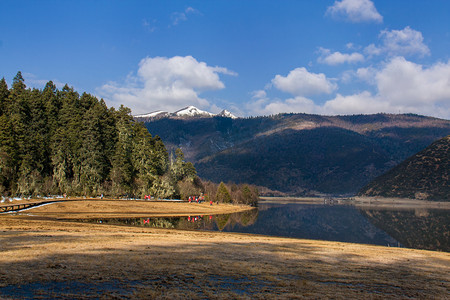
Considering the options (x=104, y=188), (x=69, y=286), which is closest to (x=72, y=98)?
(x=104, y=188)

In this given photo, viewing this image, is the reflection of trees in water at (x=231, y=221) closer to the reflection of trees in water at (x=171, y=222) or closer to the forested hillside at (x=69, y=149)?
the reflection of trees in water at (x=171, y=222)

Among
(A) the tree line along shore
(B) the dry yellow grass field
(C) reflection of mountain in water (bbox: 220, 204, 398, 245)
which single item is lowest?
(C) reflection of mountain in water (bbox: 220, 204, 398, 245)

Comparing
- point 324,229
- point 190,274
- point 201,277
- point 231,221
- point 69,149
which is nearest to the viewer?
point 201,277

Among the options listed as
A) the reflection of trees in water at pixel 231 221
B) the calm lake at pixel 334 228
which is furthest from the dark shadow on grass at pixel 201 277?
the reflection of trees in water at pixel 231 221

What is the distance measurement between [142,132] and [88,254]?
279ft

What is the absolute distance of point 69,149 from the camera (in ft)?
258

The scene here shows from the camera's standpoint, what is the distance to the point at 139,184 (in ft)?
297

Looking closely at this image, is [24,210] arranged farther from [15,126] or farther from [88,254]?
[88,254]

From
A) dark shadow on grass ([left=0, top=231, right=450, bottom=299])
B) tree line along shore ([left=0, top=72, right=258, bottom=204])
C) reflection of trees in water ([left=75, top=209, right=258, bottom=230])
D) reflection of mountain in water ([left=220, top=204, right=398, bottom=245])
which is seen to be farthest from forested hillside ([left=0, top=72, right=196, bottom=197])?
dark shadow on grass ([left=0, top=231, right=450, bottom=299])

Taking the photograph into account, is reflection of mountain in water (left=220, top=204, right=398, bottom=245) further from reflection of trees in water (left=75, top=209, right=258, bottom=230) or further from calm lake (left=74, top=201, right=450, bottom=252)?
reflection of trees in water (left=75, top=209, right=258, bottom=230)

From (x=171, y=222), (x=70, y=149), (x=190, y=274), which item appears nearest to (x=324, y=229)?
(x=171, y=222)

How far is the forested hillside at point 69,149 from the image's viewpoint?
68812 mm

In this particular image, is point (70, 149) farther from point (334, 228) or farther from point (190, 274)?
point (190, 274)

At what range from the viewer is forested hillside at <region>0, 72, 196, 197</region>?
68.8m
